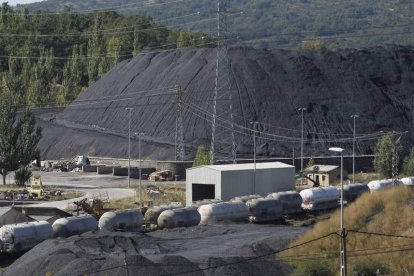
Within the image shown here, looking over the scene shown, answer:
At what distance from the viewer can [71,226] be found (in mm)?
45156

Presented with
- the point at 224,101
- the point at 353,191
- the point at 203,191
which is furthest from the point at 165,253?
the point at 224,101

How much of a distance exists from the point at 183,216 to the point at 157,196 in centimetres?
1782

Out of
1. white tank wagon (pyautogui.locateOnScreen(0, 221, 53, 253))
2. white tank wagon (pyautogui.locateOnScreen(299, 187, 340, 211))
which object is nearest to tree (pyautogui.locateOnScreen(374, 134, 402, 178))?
white tank wagon (pyautogui.locateOnScreen(299, 187, 340, 211))

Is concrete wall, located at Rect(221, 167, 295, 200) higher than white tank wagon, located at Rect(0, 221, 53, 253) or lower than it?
higher

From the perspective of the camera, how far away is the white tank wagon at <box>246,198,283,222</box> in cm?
5403

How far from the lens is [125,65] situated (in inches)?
4594

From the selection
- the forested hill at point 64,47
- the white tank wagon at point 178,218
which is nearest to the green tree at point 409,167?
the white tank wagon at point 178,218

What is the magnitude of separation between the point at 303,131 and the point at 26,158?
31.4 metres

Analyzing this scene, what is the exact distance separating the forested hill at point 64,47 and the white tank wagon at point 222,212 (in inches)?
3024

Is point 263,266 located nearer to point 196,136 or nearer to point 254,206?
point 254,206

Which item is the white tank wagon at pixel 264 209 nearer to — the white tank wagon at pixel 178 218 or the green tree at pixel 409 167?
the white tank wagon at pixel 178 218

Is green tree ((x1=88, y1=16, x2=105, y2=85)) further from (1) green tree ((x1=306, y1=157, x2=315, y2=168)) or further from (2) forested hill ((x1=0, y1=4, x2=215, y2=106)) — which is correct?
(1) green tree ((x1=306, y1=157, x2=315, y2=168))

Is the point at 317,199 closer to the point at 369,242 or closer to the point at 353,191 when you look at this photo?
the point at 353,191

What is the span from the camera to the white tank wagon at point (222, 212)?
51.0 metres
